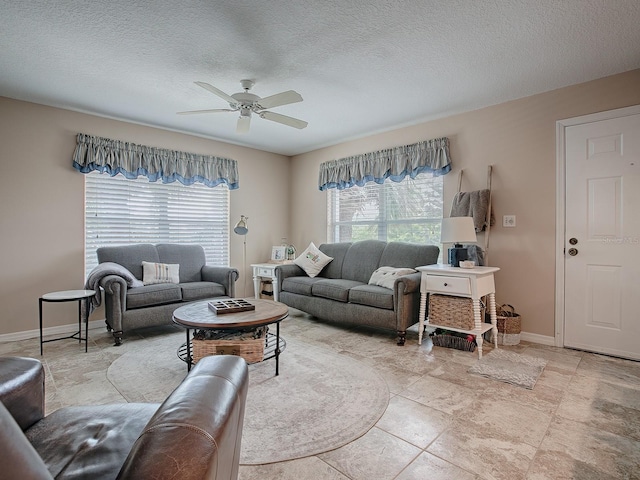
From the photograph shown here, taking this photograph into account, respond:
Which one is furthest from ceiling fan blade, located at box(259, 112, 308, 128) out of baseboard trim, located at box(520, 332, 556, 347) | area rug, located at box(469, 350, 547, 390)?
baseboard trim, located at box(520, 332, 556, 347)

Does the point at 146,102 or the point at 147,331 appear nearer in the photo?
the point at 146,102

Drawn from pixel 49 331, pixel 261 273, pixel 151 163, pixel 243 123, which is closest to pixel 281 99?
pixel 243 123

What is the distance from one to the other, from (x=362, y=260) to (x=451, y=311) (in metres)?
1.39

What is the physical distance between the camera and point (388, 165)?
4.44m

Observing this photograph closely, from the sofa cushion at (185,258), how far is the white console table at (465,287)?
9.24 feet

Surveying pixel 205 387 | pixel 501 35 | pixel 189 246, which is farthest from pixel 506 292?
pixel 189 246

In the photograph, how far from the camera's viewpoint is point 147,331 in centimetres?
383

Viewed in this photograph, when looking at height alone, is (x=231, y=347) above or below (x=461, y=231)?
below

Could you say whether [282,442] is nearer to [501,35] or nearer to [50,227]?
[501,35]

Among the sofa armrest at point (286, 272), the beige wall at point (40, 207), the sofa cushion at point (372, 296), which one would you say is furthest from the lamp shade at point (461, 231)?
the beige wall at point (40, 207)

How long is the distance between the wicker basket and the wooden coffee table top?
0.20m

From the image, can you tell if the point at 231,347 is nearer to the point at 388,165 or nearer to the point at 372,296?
the point at 372,296

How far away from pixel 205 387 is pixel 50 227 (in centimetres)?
377

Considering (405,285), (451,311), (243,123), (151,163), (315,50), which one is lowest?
(451,311)
